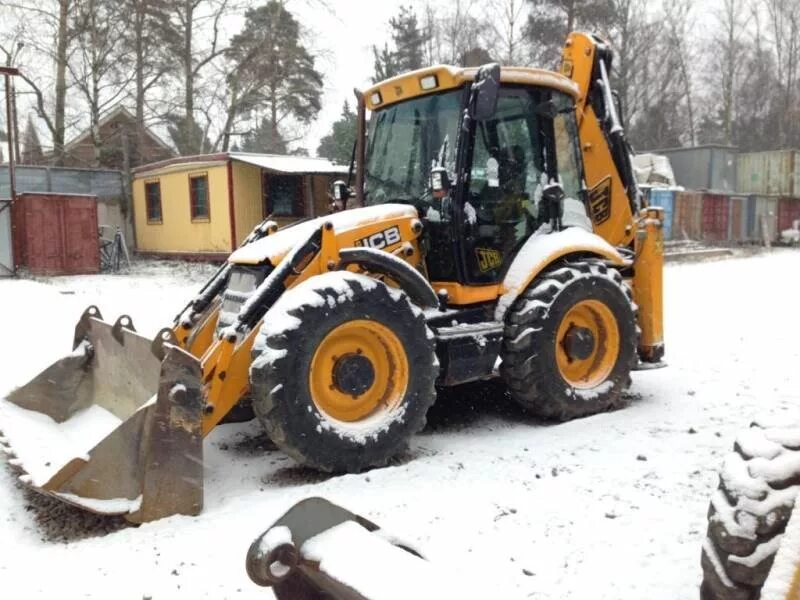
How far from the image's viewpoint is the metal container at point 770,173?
104 ft

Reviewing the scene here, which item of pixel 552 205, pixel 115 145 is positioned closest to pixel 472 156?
pixel 552 205

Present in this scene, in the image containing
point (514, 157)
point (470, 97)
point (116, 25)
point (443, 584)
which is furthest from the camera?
point (116, 25)

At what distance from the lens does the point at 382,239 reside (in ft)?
17.1

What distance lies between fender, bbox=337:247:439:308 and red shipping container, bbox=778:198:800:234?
30.3 metres

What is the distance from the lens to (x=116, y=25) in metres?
24.8

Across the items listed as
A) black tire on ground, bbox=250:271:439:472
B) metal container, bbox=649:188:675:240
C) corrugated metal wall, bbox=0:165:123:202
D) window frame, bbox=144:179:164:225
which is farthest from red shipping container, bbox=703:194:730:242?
black tire on ground, bbox=250:271:439:472

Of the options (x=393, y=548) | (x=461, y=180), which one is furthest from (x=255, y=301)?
(x=393, y=548)

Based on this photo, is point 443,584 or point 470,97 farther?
point 470,97

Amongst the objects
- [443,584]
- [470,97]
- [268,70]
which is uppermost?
[268,70]

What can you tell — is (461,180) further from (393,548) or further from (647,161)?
(647,161)

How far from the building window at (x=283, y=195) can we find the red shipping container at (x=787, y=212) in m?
21.1

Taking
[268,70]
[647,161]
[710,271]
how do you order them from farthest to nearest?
[647,161] < [268,70] < [710,271]

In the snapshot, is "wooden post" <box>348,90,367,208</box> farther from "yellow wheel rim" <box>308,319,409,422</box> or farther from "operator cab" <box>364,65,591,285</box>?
"yellow wheel rim" <box>308,319,409,422</box>

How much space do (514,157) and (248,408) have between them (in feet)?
8.83
